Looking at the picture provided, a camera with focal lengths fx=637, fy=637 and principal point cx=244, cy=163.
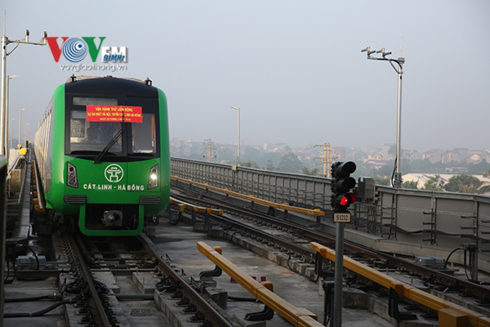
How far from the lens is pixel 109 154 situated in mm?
12695

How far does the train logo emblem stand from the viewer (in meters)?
12.7

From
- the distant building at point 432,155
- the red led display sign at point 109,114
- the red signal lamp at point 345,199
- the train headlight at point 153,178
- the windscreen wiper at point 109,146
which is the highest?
the red led display sign at point 109,114

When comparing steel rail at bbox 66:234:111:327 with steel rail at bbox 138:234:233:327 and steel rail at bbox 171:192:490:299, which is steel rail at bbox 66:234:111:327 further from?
steel rail at bbox 171:192:490:299

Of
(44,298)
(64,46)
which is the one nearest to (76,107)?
(44,298)

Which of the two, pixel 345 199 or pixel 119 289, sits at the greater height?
pixel 345 199

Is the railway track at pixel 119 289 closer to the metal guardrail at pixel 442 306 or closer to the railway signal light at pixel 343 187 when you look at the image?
the railway signal light at pixel 343 187

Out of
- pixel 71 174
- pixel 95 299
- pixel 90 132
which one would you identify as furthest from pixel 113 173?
pixel 95 299

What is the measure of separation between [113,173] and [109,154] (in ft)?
1.27

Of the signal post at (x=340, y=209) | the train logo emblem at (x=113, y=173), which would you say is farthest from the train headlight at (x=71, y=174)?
the signal post at (x=340, y=209)

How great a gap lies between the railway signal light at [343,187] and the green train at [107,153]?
6545 mm

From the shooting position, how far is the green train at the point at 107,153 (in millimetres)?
12547

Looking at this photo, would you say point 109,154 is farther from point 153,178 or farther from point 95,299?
point 95,299

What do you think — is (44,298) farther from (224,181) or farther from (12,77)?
(12,77)

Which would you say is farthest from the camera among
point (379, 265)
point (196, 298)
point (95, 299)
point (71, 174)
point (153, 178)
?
point (153, 178)
